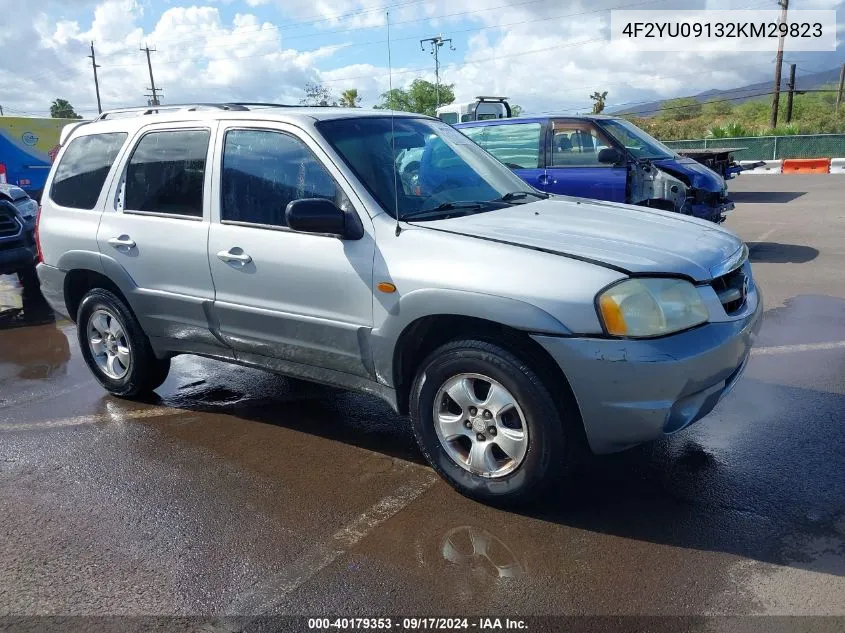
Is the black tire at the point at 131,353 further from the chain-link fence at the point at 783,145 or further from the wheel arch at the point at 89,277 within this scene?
the chain-link fence at the point at 783,145

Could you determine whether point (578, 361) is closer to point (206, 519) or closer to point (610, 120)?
point (206, 519)

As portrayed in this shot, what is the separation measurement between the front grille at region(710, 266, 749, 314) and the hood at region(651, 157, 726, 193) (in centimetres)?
568

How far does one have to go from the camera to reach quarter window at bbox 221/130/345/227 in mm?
3990

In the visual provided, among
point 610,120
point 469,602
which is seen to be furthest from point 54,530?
point 610,120

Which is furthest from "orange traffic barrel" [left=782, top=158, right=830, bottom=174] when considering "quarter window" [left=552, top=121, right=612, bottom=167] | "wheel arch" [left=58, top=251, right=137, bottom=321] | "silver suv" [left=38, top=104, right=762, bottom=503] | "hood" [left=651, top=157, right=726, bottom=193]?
"wheel arch" [left=58, top=251, right=137, bottom=321]

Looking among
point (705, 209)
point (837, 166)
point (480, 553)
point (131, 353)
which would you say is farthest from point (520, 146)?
point (837, 166)

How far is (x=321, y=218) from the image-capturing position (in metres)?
3.62

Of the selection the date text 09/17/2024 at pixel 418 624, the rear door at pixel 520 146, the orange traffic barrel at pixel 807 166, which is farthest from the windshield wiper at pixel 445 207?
the orange traffic barrel at pixel 807 166

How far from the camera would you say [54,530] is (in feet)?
11.7

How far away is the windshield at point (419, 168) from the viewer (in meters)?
3.92

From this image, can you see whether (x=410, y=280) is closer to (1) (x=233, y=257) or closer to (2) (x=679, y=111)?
(1) (x=233, y=257)

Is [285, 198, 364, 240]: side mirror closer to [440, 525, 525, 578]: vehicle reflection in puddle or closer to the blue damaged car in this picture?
[440, 525, 525, 578]: vehicle reflection in puddle

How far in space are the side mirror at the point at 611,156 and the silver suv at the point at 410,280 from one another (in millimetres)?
4596

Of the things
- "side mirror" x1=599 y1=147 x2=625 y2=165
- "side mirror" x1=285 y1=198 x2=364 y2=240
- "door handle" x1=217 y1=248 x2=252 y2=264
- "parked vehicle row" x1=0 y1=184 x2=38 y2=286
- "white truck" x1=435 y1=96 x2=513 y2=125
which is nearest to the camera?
"side mirror" x1=285 y1=198 x2=364 y2=240
